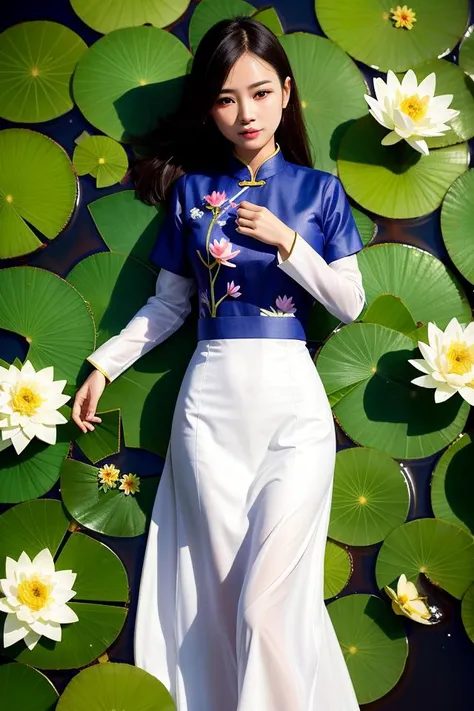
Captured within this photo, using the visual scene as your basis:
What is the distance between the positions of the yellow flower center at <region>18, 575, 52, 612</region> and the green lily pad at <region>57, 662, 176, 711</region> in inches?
6.6

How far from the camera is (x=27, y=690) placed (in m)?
1.86

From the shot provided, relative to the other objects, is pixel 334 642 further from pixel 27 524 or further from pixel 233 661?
pixel 27 524

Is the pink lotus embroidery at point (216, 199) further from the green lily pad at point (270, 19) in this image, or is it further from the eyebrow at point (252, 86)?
the green lily pad at point (270, 19)

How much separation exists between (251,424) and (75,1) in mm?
1031

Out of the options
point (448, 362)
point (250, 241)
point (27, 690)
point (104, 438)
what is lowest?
point (27, 690)

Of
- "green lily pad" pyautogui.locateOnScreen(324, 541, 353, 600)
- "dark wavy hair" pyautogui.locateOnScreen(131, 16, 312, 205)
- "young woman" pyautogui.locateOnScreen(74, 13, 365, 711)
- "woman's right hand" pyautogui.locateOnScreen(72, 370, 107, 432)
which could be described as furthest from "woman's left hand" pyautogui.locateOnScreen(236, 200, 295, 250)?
"green lily pad" pyautogui.locateOnScreen(324, 541, 353, 600)

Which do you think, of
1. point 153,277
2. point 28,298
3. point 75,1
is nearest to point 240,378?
point 153,277

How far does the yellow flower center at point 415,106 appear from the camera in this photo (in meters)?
1.94

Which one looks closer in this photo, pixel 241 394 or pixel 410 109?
pixel 241 394

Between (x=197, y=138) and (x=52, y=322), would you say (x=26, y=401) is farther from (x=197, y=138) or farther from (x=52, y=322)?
(x=197, y=138)

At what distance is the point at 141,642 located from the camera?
1.81 metres

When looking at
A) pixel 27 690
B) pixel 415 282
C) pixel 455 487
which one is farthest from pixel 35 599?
pixel 415 282

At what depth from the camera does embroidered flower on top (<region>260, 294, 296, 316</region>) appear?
1785 mm

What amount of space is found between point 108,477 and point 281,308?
1.69 feet
